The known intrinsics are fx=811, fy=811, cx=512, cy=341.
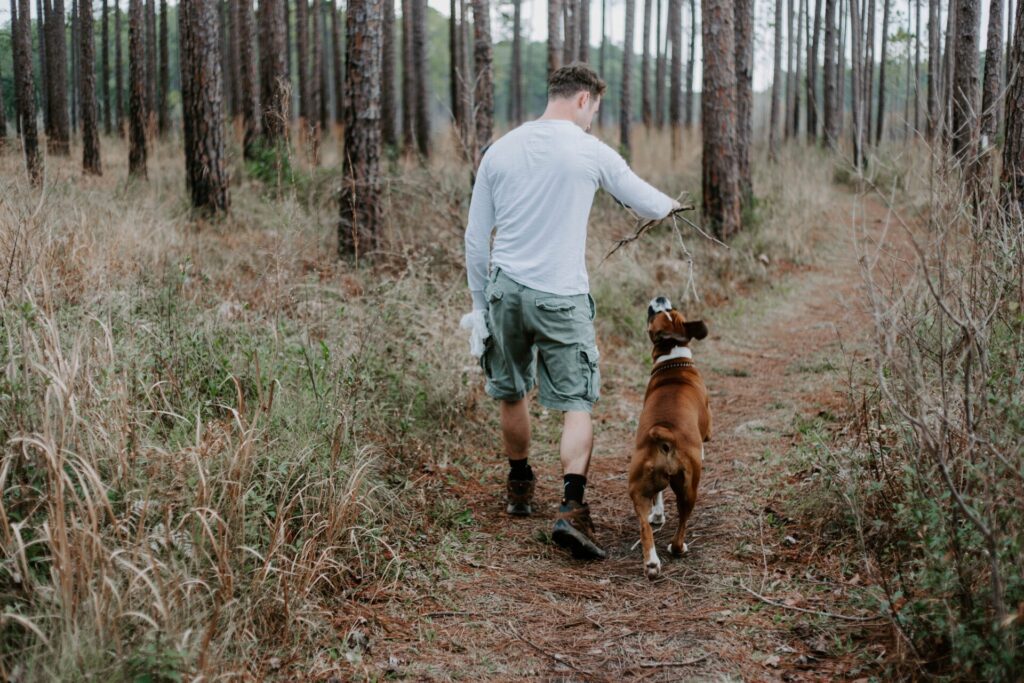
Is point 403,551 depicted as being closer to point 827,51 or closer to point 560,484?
point 560,484

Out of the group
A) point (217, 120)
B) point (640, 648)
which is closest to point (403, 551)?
point (640, 648)

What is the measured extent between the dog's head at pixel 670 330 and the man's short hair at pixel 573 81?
1475 mm

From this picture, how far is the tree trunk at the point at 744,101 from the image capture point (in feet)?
41.7

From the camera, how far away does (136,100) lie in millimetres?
12531

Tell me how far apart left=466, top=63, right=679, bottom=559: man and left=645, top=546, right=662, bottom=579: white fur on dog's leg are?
309mm

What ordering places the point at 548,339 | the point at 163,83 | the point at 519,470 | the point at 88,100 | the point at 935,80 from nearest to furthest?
the point at 548,339 < the point at 935,80 < the point at 519,470 < the point at 88,100 < the point at 163,83

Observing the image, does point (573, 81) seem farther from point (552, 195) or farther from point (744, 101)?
point (744, 101)

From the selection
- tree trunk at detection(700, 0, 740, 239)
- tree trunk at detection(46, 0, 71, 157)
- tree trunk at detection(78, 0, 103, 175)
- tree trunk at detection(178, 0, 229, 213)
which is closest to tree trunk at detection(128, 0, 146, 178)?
tree trunk at detection(78, 0, 103, 175)

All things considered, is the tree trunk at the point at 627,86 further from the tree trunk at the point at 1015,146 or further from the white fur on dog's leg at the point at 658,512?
the white fur on dog's leg at the point at 658,512

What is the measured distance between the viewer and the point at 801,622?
3.34m

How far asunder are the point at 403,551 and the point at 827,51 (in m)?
22.2

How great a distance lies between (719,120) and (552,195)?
7835 millimetres

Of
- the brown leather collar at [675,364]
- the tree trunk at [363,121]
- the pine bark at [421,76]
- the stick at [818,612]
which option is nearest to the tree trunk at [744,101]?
the tree trunk at [363,121]

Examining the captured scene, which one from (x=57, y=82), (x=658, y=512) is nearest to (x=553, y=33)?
(x=57, y=82)
